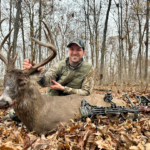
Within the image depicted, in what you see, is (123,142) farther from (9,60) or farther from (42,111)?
(9,60)

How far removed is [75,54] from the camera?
14.5 ft

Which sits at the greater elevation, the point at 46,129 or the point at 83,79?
the point at 83,79

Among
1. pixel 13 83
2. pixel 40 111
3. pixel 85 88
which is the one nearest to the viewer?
pixel 13 83

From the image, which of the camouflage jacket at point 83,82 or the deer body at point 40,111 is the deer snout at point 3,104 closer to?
the deer body at point 40,111

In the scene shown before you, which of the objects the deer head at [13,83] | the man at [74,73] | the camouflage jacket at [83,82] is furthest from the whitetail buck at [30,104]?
the man at [74,73]

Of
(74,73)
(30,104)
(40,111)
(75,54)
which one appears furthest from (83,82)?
(30,104)

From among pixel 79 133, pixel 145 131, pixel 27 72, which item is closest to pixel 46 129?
pixel 79 133

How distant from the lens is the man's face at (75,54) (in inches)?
173

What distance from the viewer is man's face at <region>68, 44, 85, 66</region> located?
14.4 feet

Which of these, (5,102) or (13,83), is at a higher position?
(13,83)

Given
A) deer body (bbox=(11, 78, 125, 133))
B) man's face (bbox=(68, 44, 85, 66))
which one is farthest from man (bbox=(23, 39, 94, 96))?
deer body (bbox=(11, 78, 125, 133))

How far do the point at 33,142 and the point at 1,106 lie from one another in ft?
2.92

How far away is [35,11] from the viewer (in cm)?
1316

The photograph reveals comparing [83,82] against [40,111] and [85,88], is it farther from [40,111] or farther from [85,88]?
[40,111]
